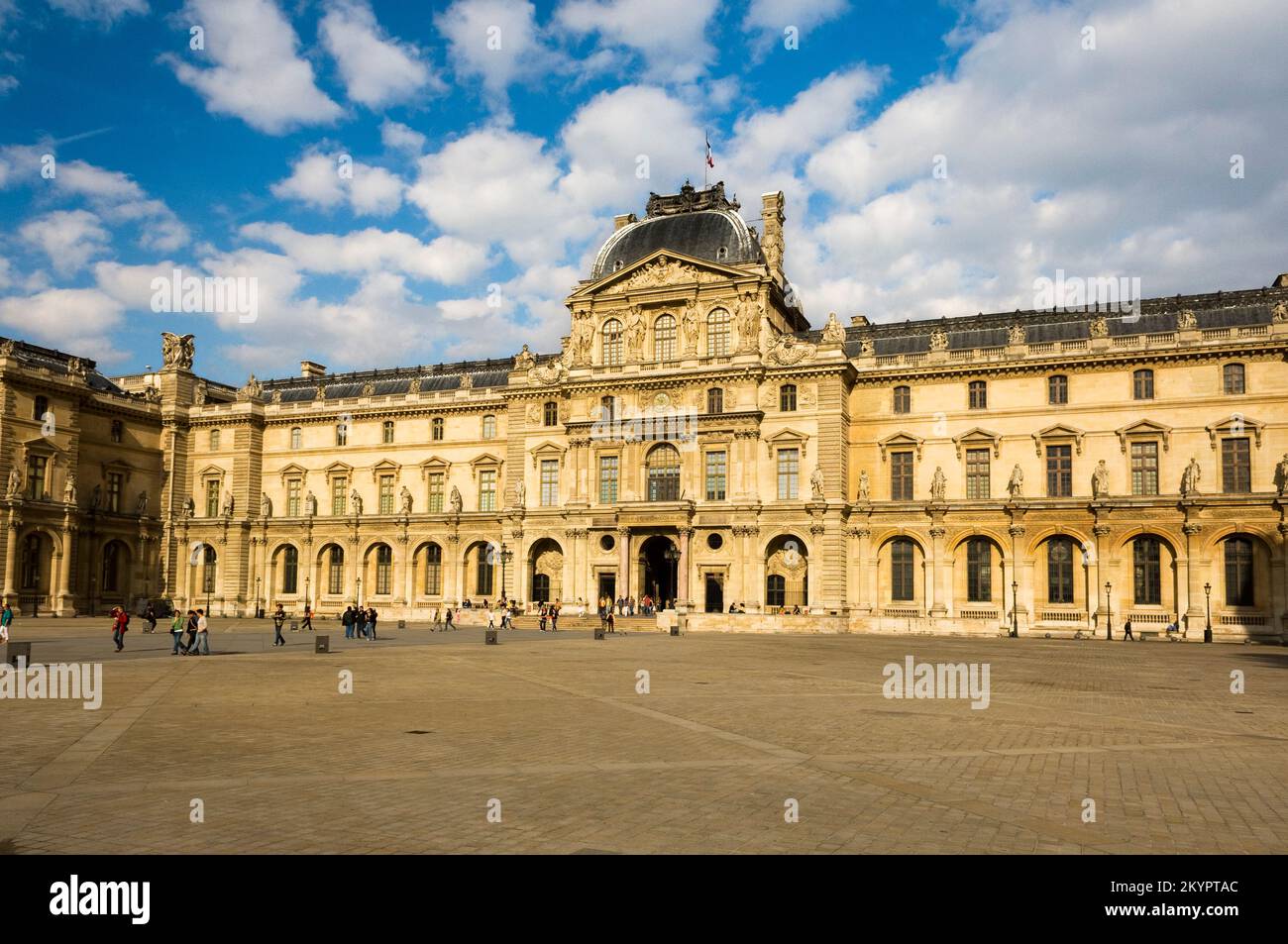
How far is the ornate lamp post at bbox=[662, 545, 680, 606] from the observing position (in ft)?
218

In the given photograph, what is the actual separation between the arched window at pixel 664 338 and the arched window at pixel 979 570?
23158mm

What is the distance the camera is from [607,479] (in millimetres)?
68938

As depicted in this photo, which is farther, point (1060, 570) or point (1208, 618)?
point (1060, 570)

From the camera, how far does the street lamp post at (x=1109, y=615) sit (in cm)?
5626

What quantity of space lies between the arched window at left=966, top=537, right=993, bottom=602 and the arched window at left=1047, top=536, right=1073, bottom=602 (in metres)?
3.35

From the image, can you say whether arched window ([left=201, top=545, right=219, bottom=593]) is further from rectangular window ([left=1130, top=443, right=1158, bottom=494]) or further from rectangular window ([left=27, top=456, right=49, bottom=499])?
rectangular window ([left=1130, top=443, right=1158, bottom=494])

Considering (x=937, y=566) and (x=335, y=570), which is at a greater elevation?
(x=937, y=566)

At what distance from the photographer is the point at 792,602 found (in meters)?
63.7

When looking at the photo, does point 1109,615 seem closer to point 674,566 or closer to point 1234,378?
point 1234,378

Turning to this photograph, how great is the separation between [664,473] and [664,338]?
9.36 meters

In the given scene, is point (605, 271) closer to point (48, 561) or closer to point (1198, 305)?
point (1198, 305)

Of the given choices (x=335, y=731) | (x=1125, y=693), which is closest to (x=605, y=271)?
(x=1125, y=693)

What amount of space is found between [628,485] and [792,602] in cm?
1334

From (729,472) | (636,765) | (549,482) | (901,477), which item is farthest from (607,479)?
(636,765)
